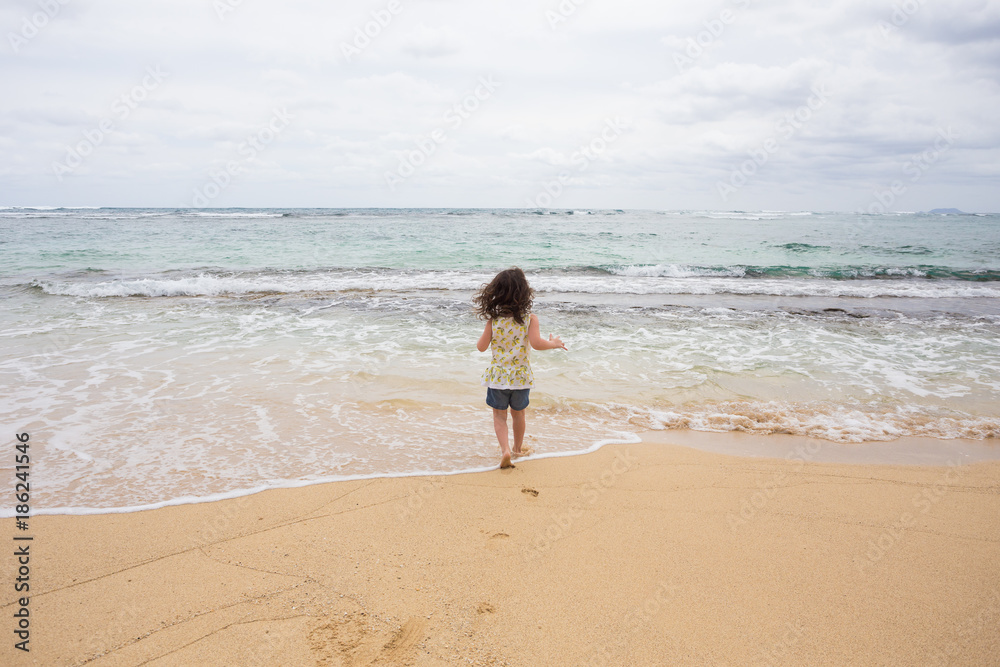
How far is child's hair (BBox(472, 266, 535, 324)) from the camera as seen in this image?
4.24m

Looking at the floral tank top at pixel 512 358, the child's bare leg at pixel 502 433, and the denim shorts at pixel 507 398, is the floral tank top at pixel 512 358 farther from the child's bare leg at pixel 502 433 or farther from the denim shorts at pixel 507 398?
the child's bare leg at pixel 502 433

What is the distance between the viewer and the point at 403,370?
7121 millimetres

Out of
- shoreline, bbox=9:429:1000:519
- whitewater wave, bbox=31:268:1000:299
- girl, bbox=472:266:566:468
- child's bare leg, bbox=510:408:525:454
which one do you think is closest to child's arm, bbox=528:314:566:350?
girl, bbox=472:266:566:468

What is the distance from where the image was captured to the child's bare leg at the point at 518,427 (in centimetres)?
453

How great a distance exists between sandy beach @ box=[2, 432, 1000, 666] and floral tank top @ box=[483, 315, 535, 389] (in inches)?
31.0

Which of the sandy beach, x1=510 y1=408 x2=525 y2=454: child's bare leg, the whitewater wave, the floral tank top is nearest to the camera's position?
the sandy beach

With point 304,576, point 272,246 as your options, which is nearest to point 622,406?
point 304,576

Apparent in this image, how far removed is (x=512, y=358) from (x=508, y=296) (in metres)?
0.54

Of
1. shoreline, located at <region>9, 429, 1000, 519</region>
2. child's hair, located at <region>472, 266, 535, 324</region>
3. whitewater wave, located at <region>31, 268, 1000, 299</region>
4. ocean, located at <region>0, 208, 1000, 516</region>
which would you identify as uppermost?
child's hair, located at <region>472, 266, 535, 324</region>

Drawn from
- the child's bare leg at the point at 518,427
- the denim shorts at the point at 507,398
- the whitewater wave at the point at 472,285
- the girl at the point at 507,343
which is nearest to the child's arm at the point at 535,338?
the girl at the point at 507,343

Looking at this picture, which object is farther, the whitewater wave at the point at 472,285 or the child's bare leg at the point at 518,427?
the whitewater wave at the point at 472,285

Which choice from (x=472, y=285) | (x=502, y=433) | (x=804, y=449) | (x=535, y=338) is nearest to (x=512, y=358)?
(x=535, y=338)

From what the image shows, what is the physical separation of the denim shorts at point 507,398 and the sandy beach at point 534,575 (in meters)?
0.62

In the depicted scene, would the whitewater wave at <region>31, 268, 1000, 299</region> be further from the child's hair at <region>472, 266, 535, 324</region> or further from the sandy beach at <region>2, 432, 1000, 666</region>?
the sandy beach at <region>2, 432, 1000, 666</region>
